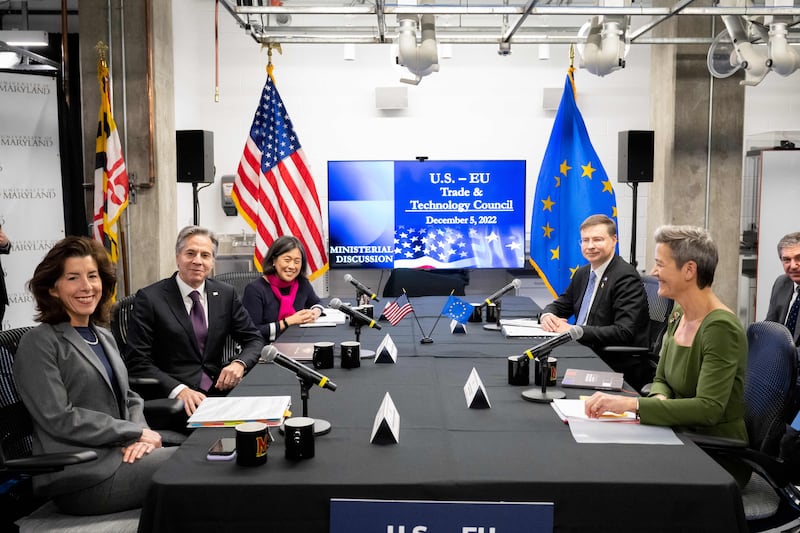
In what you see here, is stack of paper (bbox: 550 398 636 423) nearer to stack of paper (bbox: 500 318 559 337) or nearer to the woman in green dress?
the woman in green dress

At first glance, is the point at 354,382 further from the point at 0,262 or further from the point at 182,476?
the point at 0,262

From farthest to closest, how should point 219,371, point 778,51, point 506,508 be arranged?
1. point 778,51
2. point 219,371
3. point 506,508

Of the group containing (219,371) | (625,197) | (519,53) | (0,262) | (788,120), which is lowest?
(219,371)

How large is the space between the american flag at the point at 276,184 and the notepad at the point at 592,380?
3.89m

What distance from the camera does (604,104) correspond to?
8.14 metres

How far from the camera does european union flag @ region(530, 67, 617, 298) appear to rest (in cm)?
611

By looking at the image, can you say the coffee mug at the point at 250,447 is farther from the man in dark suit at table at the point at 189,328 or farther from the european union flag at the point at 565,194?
the european union flag at the point at 565,194

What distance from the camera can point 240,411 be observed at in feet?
7.48

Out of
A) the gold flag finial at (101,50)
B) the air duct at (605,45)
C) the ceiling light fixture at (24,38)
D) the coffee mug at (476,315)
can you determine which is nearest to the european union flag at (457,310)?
the coffee mug at (476,315)

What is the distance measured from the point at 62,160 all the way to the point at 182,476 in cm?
474

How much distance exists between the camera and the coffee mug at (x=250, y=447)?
1.82 meters

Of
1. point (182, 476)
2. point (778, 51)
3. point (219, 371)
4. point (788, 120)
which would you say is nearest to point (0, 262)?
point (219, 371)

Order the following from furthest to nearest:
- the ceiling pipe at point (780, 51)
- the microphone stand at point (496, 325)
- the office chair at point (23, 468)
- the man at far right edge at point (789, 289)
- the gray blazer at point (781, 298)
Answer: the ceiling pipe at point (780, 51), the gray blazer at point (781, 298), the man at far right edge at point (789, 289), the microphone stand at point (496, 325), the office chair at point (23, 468)

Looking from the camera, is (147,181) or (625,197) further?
(625,197)
